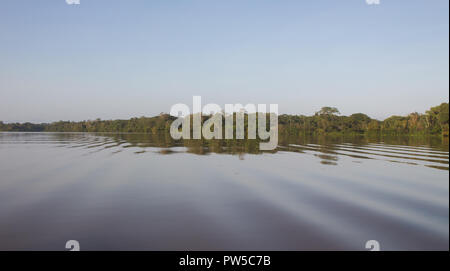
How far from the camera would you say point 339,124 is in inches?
2980

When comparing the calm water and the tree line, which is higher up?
the tree line

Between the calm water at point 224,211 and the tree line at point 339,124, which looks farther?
the tree line at point 339,124

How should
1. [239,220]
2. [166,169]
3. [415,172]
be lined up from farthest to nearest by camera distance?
[166,169]
[415,172]
[239,220]

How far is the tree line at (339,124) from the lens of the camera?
195 feet

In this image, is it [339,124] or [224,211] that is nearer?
[224,211]

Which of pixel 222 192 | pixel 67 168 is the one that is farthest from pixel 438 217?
pixel 67 168

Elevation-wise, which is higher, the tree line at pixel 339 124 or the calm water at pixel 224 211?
the tree line at pixel 339 124

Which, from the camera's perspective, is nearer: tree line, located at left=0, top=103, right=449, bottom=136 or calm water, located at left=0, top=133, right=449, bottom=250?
calm water, located at left=0, top=133, right=449, bottom=250

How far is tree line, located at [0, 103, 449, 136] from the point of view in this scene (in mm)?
59469
